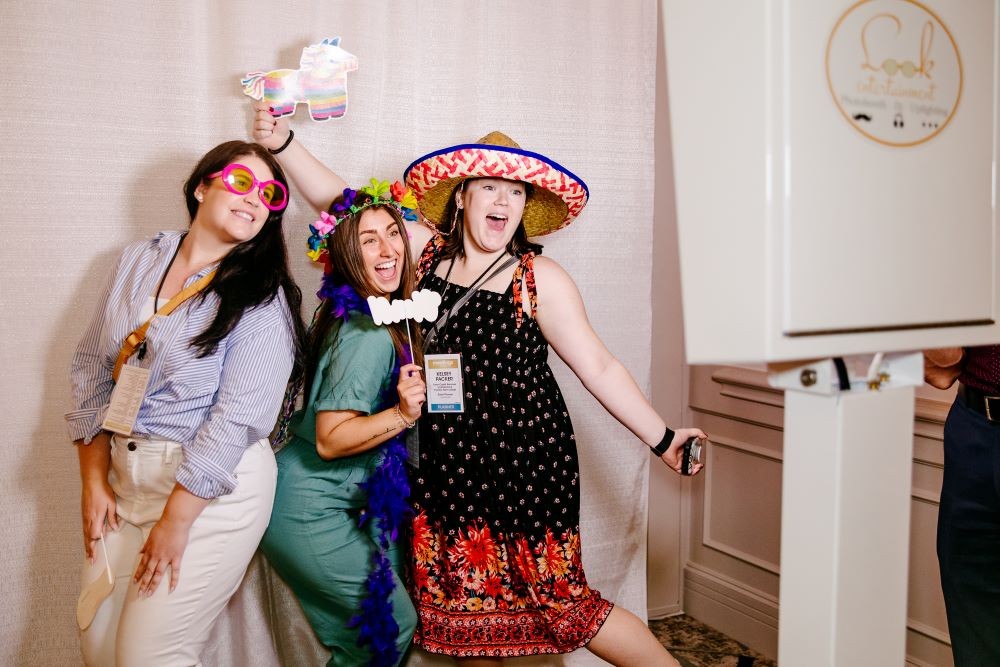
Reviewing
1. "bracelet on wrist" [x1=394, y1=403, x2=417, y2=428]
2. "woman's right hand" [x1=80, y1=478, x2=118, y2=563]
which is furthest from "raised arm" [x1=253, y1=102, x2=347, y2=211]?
"woman's right hand" [x1=80, y1=478, x2=118, y2=563]

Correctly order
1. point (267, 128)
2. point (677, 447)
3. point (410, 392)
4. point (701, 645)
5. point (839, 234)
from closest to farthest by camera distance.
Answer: point (839, 234) → point (410, 392) → point (677, 447) → point (267, 128) → point (701, 645)

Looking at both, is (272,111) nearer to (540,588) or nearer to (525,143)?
(525,143)

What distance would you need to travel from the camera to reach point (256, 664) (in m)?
2.12

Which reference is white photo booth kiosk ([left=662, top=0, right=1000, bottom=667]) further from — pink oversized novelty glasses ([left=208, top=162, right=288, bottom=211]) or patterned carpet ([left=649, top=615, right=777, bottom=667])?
patterned carpet ([left=649, top=615, right=777, bottom=667])

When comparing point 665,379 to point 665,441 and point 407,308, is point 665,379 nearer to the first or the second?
point 665,441

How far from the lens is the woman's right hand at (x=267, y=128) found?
1900 mm

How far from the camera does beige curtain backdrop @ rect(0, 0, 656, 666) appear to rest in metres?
1.91

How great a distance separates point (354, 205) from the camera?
6.08 feet

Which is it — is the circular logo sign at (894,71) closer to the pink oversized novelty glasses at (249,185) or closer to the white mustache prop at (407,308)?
the white mustache prop at (407,308)

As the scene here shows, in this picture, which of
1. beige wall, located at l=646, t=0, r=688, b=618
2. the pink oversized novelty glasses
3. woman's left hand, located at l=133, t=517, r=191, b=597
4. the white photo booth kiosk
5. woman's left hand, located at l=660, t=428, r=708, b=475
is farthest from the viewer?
beige wall, located at l=646, t=0, r=688, b=618

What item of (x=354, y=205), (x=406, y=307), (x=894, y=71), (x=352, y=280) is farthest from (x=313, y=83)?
(x=894, y=71)

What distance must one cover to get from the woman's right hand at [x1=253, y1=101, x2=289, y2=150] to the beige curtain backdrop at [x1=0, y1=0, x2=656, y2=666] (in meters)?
0.15

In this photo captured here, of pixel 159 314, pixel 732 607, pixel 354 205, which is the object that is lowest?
pixel 732 607

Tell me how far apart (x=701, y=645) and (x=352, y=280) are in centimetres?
175
